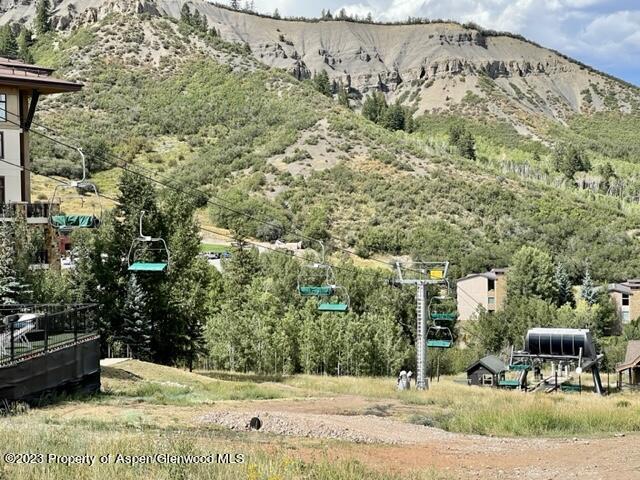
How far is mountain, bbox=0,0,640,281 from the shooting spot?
7494 cm

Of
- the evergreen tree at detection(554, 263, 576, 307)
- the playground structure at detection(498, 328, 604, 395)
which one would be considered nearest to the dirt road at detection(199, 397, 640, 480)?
the playground structure at detection(498, 328, 604, 395)

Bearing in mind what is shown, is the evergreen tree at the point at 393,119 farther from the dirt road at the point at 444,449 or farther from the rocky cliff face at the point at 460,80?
the dirt road at the point at 444,449

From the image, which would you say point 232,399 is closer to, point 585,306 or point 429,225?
point 585,306

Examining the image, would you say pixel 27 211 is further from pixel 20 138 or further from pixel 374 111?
pixel 374 111

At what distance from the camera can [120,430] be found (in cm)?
1341

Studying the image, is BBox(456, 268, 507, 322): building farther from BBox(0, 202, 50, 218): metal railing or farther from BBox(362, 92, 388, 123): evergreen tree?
BBox(362, 92, 388, 123): evergreen tree

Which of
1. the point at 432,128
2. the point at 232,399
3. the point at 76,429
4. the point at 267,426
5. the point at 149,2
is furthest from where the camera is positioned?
the point at 432,128

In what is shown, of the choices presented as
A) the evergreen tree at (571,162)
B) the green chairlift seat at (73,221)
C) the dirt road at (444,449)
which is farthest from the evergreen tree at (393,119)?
the dirt road at (444,449)

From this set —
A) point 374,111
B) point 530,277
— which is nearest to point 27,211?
point 530,277

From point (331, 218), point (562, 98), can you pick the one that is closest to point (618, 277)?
point (331, 218)

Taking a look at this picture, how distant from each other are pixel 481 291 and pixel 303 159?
93.9ft

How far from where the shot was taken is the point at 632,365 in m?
42.1

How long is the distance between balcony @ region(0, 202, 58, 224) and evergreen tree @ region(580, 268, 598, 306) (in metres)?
47.8

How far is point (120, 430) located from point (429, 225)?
209 ft
